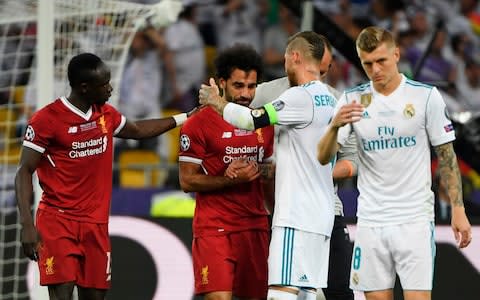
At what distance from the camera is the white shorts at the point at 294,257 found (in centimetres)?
657

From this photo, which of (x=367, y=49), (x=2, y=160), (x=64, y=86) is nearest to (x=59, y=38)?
(x=64, y=86)

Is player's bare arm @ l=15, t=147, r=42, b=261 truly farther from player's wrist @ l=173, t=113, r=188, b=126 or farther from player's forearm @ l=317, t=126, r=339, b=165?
player's forearm @ l=317, t=126, r=339, b=165

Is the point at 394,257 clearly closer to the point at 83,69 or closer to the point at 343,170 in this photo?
Result: the point at 343,170

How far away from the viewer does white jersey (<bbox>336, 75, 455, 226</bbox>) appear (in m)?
6.52

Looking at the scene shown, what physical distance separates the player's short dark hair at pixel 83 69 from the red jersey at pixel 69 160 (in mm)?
193

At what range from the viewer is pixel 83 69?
7.23m

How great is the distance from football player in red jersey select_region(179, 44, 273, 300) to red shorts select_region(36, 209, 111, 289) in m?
0.63

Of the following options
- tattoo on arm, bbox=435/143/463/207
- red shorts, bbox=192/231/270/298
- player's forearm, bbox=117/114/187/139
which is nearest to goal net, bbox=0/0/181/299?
player's forearm, bbox=117/114/187/139

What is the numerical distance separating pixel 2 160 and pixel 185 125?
5781 millimetres

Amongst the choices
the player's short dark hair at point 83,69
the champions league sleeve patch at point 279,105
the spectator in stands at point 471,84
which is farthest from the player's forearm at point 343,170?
the spectator in stands at point 471,84

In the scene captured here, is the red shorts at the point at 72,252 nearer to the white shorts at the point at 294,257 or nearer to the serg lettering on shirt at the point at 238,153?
the serg lettering on shirt at the point at 238,153

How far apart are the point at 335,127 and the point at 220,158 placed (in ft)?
3.73

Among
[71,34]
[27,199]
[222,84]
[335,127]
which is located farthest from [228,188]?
[71,34]

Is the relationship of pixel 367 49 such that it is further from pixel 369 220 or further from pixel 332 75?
pixel 332 75
